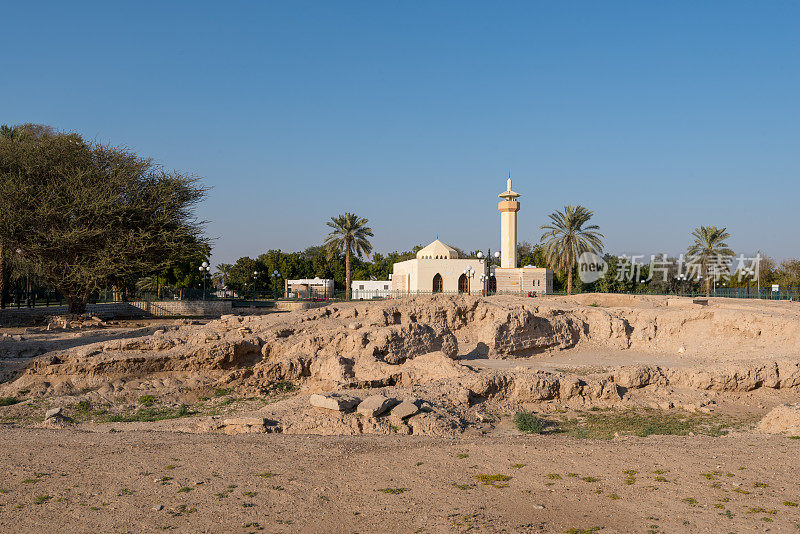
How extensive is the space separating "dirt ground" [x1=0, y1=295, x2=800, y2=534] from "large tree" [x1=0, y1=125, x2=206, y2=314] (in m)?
7.81

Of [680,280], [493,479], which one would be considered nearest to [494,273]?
[680,280]

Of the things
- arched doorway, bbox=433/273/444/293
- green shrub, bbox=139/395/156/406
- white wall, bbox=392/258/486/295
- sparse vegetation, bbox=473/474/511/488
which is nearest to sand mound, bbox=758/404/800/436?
sparse vegetation, bbox=473/474/511/488

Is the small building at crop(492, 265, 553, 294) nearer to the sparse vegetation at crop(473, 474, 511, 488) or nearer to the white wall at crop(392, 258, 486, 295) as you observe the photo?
the white wall at crop(392, 258, 486, 295)

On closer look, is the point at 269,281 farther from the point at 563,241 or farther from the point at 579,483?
the point at 579,483

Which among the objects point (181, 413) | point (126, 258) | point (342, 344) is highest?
point (126, 258)

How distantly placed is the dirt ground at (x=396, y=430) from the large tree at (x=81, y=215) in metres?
7.81

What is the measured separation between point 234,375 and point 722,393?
34.5 feet

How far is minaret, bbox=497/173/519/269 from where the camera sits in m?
45.1

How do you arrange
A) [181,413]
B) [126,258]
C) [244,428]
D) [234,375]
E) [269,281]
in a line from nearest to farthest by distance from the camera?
[244,428] → [181,413] → [234,375] → [126,258] → [269,281]

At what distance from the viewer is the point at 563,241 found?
41719 mm

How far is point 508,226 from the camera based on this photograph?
45.9 meters

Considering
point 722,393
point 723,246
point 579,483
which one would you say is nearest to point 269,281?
point 723,246

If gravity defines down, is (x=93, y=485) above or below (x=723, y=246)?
below

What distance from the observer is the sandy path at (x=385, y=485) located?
4.84 meters
